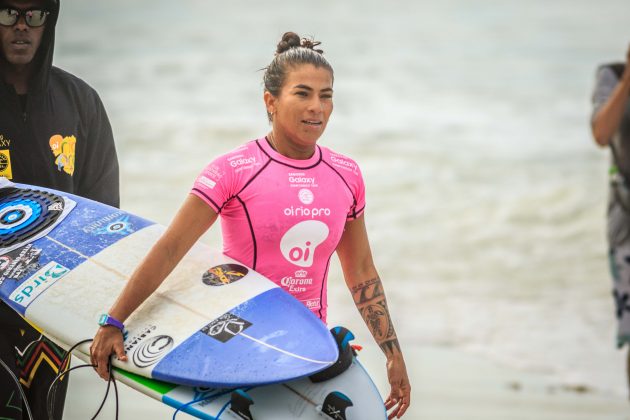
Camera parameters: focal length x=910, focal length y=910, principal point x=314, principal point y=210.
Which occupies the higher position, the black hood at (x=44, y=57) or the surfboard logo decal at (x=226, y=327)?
the black hood at (x=44, y=57)

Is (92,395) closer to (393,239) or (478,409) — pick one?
(478,409)

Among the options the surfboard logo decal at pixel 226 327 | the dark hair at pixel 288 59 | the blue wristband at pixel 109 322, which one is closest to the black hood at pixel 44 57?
the dark hair at pixel 288 59

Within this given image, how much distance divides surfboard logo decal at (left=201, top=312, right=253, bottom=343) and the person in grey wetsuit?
2648mm

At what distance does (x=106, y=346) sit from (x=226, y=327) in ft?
1.18

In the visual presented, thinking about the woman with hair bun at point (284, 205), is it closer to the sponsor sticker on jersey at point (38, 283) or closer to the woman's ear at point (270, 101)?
→ the woman's ear at point (270, 101)

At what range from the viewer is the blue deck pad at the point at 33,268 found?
304 centimetres

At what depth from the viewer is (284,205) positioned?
9.01 feet

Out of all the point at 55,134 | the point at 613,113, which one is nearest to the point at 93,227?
the point at 55,134

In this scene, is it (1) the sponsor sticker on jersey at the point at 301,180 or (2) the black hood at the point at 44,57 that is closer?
(1) the sponsor sticker on jersey at the point at 301,180

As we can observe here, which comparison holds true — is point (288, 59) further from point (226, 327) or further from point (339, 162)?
point (226, 327)

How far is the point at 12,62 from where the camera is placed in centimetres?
331

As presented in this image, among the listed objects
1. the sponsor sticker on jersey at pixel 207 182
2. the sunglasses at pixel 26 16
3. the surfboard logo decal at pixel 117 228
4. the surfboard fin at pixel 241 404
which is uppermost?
the sunglasses at pixel 26 16

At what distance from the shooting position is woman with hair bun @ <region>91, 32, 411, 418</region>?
2670 millimetres

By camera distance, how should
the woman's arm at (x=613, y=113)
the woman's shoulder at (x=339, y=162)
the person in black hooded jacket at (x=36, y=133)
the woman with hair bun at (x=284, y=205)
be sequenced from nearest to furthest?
the woman with hair bun at (x=284, y=205), the woman's shoulder at (x=339, y=162), the person in black hooded jacket at (x=36, y=133), the woman's arm at (x=613, y=113)
